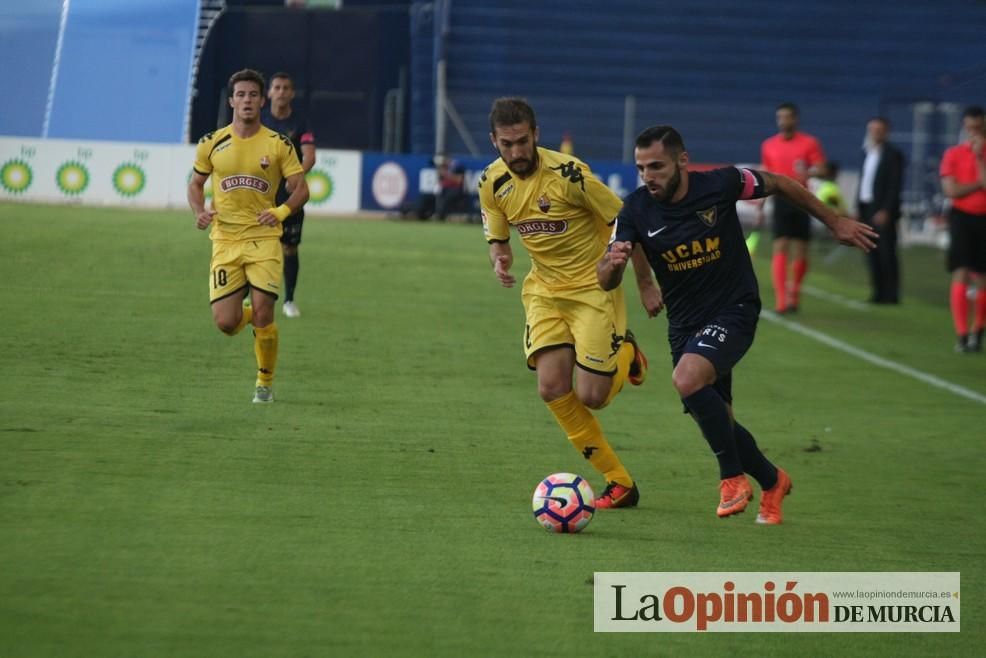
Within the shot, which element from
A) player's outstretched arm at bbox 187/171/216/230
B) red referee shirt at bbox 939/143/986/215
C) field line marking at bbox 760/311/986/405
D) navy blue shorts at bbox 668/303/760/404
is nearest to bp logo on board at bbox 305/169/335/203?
field line marking at bbox 760/311/986/405

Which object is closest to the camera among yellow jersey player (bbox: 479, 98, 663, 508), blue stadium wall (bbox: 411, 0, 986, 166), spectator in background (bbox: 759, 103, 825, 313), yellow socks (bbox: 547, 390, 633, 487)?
yellow socks (bbox: 547, 390, 633, 487)

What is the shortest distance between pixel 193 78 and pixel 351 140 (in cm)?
822

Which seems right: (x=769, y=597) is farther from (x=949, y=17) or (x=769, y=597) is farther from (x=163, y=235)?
(x=949, y=17)

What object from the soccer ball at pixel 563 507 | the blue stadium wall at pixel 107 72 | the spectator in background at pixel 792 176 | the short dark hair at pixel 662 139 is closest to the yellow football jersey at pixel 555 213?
the short dark hair at pixel 662 139

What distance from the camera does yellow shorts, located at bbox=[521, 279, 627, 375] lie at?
798cm

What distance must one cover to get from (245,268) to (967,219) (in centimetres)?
793

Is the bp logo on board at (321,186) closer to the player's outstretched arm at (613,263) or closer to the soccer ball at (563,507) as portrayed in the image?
the player's outstretched arm at (613,263)

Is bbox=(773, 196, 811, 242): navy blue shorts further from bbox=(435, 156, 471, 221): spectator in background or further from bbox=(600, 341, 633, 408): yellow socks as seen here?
bbox=(435, 156, 471, 221): spectator in background

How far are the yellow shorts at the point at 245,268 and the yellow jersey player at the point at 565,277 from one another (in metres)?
2.84

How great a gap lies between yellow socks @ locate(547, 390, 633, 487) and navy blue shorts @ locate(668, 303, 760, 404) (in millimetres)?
570

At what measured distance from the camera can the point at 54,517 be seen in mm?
6395

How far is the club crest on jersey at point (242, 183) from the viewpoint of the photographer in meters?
10.6

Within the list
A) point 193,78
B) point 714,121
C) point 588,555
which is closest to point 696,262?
point 588,555

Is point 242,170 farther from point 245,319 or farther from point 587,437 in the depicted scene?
point 587,437
